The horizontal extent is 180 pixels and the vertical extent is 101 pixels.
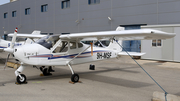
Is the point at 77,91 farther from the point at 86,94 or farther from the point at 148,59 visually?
the point at 148,59

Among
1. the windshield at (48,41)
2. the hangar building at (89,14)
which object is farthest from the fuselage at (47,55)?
the hangar building at (89,14)

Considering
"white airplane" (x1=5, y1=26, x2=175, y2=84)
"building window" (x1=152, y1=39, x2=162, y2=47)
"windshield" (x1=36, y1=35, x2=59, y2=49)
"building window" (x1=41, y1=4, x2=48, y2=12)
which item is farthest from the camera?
"building window" (x1=41, y1=4, x2=48, y2=12)

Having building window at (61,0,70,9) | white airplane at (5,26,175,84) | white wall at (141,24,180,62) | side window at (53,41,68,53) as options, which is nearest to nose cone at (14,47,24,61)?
white airplane at (5,26,175,84)

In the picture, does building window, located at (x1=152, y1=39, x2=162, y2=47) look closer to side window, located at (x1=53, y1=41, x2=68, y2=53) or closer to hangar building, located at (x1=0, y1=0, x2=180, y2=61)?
hangar building, located at (x1=0, y1=0, x2=180, y2=61)

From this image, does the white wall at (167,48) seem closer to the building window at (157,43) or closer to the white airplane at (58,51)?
the building window at (157,43)

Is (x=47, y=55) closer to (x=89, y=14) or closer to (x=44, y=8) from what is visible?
(x=89, y=14)

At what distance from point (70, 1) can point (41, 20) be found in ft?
24.1

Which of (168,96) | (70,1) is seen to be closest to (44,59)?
(168,96)

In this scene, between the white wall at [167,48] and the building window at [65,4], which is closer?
Result: the white wall at [167,48]

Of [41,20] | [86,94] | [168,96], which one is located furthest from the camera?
[41,20]

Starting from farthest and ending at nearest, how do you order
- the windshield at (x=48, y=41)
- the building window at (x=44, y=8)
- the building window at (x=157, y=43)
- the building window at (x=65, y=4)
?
the building window at (x=44, y=8) < the building window at (x=65, y=4) < the building window at (x=157, y=43) < the windshield at (x=48, y=41)

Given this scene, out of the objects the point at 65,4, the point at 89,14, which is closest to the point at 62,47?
the point at 89,14

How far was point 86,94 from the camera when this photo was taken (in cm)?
527

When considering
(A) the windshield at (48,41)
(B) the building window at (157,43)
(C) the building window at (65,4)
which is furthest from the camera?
(C) the building window at (65,4)
